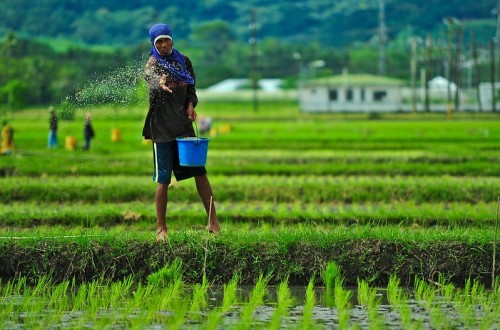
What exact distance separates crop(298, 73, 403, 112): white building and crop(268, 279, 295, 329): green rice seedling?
66.5 meters

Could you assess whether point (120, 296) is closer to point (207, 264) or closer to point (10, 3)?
point (207, 264)

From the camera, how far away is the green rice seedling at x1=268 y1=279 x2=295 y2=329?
6102mm

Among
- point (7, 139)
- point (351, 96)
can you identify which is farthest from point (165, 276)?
point (351, 96)

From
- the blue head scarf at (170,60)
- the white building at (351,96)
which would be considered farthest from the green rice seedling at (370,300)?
the white building at (351,96)

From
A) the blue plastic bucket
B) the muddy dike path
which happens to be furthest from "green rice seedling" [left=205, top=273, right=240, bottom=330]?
the blue plastic bucket

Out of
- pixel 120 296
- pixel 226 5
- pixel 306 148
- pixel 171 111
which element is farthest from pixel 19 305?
pixel 226 5

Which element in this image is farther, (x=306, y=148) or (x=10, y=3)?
(x=10, y=3)

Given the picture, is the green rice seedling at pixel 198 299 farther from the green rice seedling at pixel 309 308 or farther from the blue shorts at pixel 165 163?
the blue shorts at pixel 165 163

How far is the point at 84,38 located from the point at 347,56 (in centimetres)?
3360

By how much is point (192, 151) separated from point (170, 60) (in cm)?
69

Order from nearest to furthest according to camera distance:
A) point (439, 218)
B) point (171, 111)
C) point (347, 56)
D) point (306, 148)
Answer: point (171, 111), point (439, 218), point (306, 148), point (347, 56)

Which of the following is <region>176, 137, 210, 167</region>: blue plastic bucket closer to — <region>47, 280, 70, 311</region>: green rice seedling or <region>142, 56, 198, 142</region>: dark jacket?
<region>142, 56, 198, 142</region>: dark jacket

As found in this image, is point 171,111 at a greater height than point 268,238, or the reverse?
point 171,111

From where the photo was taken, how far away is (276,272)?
25.2 feet
